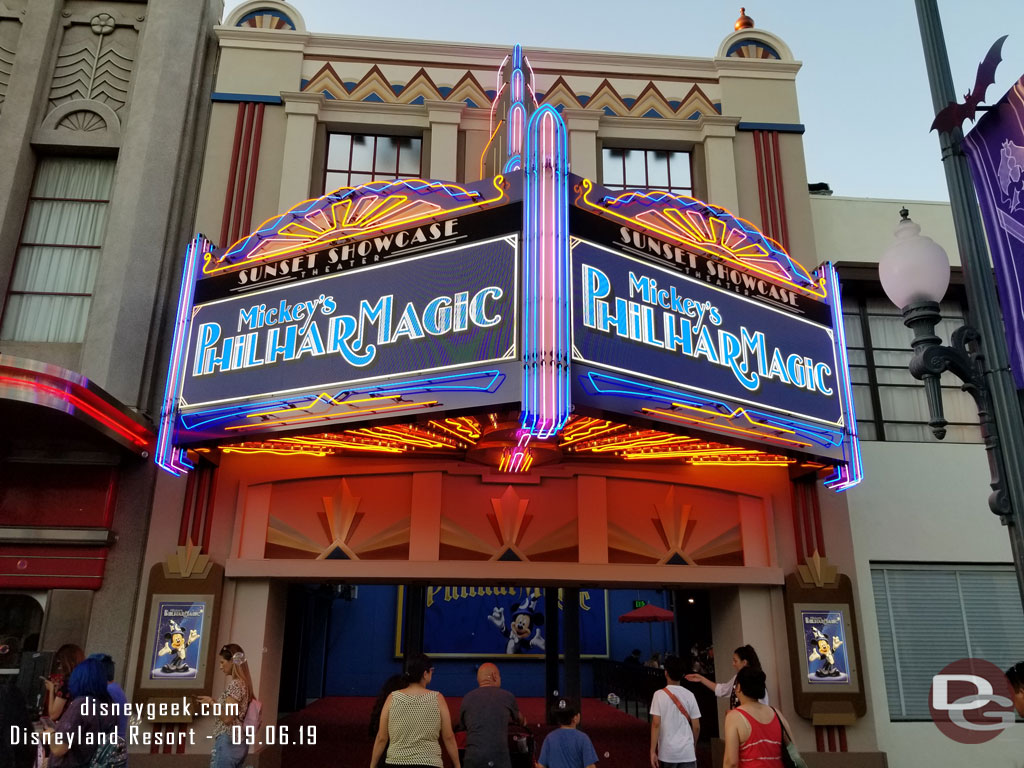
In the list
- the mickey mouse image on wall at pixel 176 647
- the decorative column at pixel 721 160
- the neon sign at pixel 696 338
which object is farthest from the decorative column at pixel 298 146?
the decorative column at pixel 721 160

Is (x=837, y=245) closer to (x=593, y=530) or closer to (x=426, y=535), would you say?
(x=593, y=530)

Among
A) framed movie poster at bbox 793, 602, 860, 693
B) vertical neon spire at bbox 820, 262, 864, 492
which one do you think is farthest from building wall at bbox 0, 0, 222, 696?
vertical neon spire at bbox 820, 262, 864, 492

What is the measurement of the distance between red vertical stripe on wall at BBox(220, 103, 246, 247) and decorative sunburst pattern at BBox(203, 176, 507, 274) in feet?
7.39

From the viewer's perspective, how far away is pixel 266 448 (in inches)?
443

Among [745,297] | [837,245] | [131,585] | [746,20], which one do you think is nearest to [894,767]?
[745,297]

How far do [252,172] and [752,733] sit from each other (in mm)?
11140

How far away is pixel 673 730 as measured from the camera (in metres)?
8.23

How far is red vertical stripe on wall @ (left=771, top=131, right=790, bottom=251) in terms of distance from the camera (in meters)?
13.5

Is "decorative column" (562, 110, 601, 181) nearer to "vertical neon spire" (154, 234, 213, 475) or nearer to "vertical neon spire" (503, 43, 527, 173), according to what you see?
"vertical neon spire" (503, 43, 527, 173)

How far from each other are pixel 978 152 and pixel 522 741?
7654 mm

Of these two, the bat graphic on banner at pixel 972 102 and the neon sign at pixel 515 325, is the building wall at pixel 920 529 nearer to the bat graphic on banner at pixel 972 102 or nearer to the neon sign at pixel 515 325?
the neon sign at pixel 515 325

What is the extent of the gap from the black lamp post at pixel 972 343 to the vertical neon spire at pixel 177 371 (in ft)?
25.9

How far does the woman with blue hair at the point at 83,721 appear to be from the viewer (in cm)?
609

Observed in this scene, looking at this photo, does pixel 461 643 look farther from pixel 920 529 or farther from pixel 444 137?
pixel 444 137
